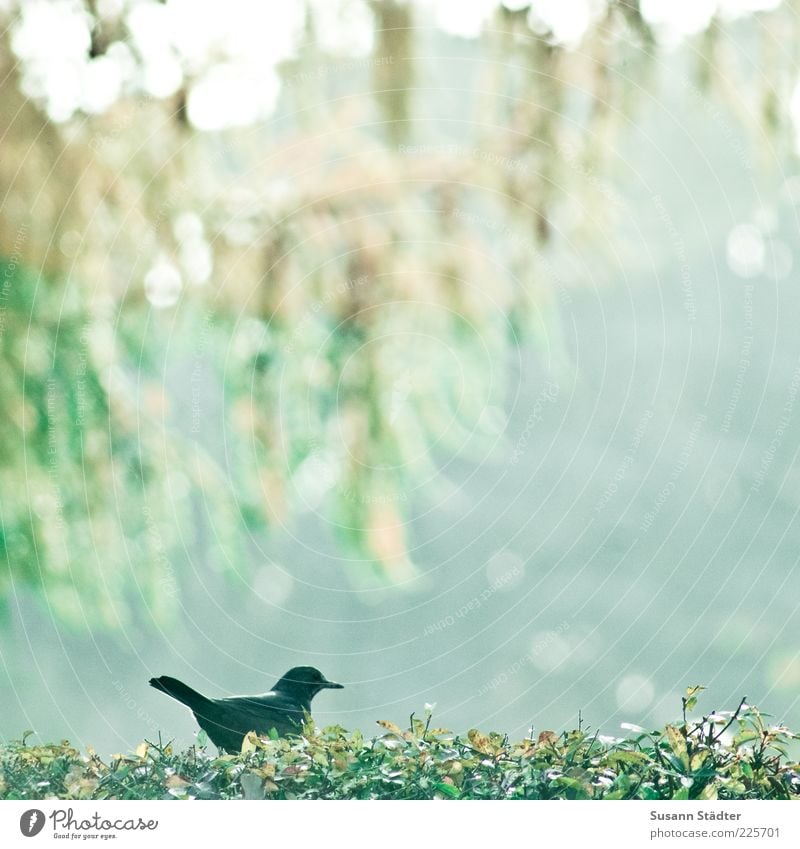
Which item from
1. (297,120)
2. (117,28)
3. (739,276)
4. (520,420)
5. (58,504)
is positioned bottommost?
(58,504)

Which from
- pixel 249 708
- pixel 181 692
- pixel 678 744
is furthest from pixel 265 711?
pixel 678 744

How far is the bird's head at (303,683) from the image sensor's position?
1.77 meters

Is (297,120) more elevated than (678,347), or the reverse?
(297,120)

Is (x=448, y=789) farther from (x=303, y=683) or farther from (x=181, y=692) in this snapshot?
(x=181, y=692)

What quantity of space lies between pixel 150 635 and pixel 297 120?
915mm

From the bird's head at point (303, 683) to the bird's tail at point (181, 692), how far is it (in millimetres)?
127

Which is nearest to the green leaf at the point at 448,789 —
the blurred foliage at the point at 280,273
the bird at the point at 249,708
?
the bird at the point at 249,708

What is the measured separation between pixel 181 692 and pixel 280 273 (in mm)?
722

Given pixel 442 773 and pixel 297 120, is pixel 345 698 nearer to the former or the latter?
pixel 442 773

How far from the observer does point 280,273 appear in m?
1.83

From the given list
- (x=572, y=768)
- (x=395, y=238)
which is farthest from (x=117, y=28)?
(x=572, y=768)
